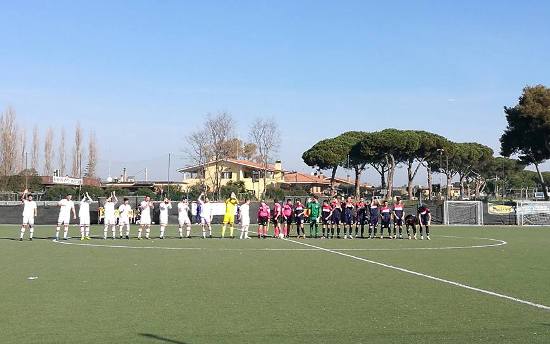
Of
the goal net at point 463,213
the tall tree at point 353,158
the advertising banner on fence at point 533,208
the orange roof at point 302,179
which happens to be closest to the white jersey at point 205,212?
the goal net at point 463,213

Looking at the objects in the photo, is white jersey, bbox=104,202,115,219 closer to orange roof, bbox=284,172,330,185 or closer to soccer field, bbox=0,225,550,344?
soccer field, bbox=0,225,550,344

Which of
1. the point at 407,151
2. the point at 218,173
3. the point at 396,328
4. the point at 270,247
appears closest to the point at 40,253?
the point at 270,247

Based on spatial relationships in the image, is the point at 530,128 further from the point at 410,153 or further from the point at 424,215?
the point at 424,215

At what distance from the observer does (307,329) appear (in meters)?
8.75

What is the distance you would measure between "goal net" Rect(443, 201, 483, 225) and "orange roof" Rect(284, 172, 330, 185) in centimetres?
5521

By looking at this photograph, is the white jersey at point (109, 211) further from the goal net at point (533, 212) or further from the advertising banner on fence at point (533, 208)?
the advertising banner on fence at point (533, 208)

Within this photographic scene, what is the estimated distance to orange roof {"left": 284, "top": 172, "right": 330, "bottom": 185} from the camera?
4092 inches

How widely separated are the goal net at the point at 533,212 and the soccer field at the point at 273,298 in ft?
93.5

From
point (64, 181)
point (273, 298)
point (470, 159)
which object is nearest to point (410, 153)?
point (470, 159)

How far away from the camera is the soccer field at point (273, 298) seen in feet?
27.8

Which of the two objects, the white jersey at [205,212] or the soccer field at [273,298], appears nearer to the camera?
the soccer field at [273,298]

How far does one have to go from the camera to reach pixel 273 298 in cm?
1134

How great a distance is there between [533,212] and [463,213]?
16.6 ft

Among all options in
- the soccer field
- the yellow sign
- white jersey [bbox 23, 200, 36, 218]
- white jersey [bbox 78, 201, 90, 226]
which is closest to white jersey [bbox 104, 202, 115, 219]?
white jersey [bbox 78, 201, 90, 226]
